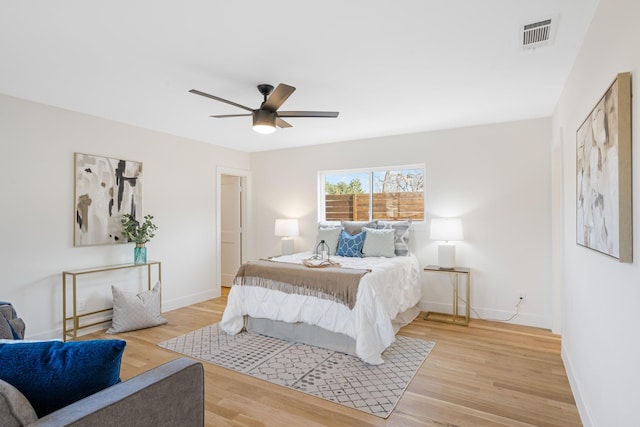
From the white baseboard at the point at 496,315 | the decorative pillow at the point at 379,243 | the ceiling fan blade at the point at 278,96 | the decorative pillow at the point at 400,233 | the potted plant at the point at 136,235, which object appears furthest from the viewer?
the decorative pillow at the point at 400,233

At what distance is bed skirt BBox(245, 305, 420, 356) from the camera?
3.29 meters

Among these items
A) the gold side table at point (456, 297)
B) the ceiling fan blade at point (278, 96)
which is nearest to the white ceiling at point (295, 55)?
the ceiling fan blade at point (278, 96)

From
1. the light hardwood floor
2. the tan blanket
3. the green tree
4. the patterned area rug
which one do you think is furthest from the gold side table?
the green tree

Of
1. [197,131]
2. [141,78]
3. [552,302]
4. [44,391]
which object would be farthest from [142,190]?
[552,302]

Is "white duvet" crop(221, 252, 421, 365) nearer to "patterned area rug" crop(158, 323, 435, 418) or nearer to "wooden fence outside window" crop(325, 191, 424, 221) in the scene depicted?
"patterned area rug" crop(158, 323, 435, 418)

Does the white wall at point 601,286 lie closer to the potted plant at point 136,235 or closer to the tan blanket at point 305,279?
the tan blanket at point 305,279

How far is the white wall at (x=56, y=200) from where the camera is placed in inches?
132

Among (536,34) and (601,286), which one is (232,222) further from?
(601,286)

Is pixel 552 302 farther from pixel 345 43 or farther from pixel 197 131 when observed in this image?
pixel 197 131

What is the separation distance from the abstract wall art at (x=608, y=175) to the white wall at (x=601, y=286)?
41mm

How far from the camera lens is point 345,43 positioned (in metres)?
2.34

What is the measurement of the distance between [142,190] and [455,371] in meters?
4.06

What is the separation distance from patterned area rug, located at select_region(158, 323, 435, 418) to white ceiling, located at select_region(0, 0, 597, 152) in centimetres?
242

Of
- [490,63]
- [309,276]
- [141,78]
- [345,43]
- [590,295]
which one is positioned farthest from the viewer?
[309,276]
